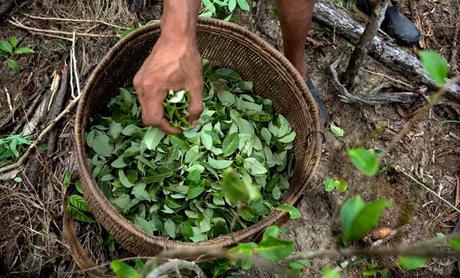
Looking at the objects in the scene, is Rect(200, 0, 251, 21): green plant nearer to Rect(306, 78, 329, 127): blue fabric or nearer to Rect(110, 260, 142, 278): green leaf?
Rect(306, 78, 329, 127): blue fabric

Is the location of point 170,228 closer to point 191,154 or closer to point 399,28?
point 191,154

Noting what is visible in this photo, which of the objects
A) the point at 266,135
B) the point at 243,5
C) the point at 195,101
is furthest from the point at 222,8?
the point at 195,101

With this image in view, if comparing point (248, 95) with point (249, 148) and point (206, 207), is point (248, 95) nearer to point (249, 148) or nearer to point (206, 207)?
point (249, 148)

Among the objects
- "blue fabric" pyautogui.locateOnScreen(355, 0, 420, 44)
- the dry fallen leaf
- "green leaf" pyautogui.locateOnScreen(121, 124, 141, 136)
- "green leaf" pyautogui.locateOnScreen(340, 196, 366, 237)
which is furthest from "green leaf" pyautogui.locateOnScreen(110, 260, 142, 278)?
"blue fabric" pyautogui.locateOnScreen(355, 0, 420, 44)

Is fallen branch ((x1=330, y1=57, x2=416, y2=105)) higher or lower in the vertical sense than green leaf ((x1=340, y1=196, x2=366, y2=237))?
lower

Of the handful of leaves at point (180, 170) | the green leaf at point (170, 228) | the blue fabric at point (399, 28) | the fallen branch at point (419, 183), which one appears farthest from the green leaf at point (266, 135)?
the blue fabric at point (399, 28)

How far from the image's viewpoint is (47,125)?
1.75 meters

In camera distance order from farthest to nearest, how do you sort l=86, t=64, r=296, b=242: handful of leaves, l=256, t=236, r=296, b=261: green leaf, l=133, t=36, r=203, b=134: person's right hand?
l=86, t=64, r=296, b=242: handful of leaves, l=133, t=36, r=203, b=134: person's right hand, l=256, t=236, r=296, b=261: green leaf

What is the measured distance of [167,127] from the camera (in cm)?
132

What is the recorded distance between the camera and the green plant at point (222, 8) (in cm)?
188

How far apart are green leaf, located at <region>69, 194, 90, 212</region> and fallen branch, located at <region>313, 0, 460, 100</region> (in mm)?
1109

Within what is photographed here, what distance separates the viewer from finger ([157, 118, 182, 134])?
1305 millimetres

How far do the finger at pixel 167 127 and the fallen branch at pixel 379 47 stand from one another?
3.23ft

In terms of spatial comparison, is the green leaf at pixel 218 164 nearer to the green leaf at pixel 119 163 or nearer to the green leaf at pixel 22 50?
the green leaf at pixel 119 163
